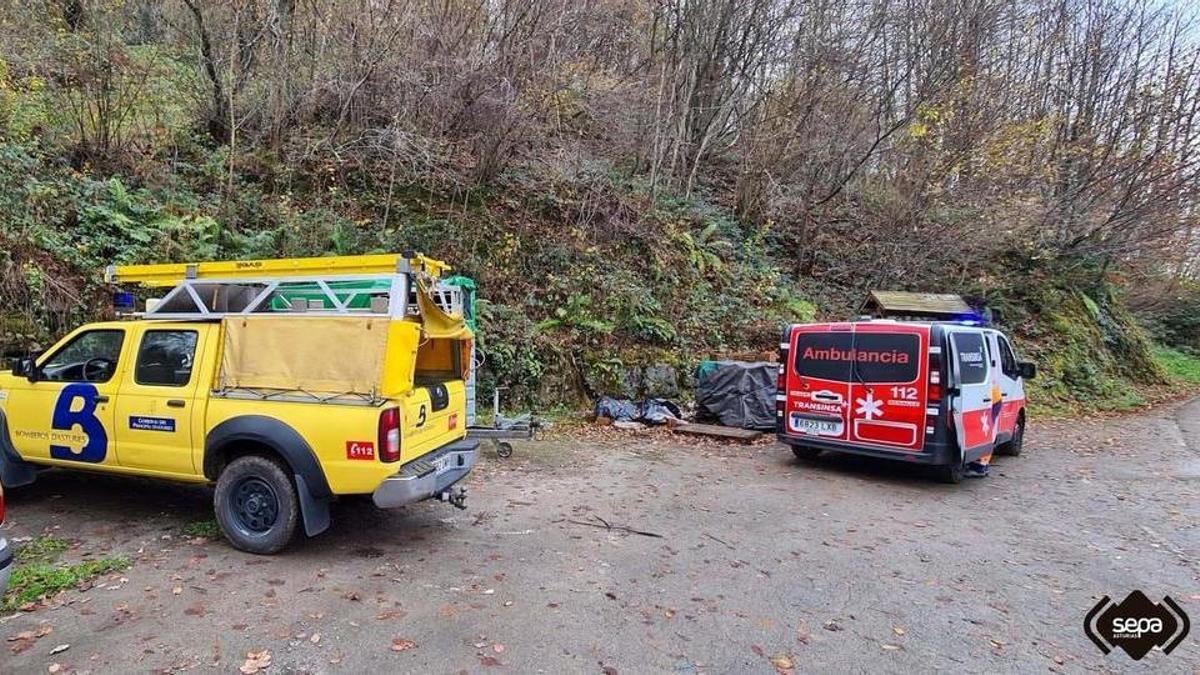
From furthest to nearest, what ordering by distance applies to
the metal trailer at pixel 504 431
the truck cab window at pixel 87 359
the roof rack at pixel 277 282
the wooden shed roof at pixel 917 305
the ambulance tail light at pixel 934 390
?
the wooden shed roof at pixel 917 305 < the ambulance tail light at pixel 934 390 < the metal trailer at pixel 504 431 < the truck cab window at pixel 87 359 < the roof rack at pixel 277 282

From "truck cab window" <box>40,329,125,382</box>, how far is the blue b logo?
0.13 meters

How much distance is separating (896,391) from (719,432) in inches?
121

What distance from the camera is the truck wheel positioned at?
446cm

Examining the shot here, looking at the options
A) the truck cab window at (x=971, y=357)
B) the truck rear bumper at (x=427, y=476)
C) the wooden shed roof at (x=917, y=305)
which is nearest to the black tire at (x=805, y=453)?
the truck cab window at (x=971, y=357)

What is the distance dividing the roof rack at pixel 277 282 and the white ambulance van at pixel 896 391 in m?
4.80

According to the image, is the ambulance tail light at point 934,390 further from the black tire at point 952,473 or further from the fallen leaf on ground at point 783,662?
the fallen leaf on ground at point 783,662

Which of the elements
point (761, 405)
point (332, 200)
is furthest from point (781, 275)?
point (332, 200)

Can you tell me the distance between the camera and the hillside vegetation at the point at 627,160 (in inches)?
401

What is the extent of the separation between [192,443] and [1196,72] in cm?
2316

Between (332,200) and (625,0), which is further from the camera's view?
(625,0)

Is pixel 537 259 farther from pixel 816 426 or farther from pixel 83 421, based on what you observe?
pixel 83 421

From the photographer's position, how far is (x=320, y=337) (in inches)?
177

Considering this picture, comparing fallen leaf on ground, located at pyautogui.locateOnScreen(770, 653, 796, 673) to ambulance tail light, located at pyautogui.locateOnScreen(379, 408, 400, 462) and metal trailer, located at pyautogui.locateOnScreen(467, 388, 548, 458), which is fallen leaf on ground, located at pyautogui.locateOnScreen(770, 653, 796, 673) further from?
metal trailer, located at pyautogui.locateOnScreen(467, 388, 548, 458)

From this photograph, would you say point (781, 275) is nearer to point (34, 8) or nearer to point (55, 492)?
point (55, 492)
